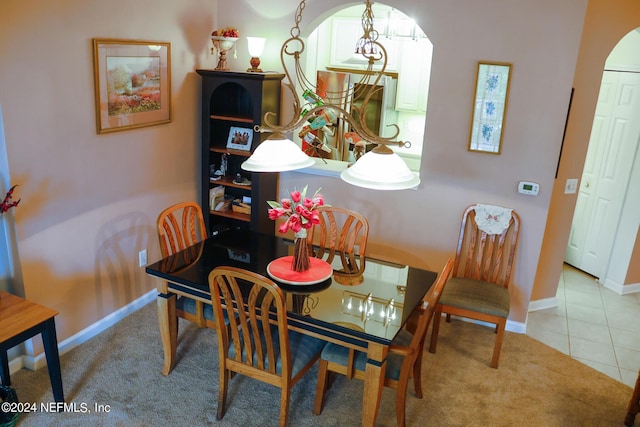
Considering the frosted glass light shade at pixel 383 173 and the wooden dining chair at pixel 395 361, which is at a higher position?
the frosted glass light shade at pixel 383 173

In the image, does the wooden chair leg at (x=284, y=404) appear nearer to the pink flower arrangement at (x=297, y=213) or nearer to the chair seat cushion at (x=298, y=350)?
the chair seat cushion at (x=298, y=350)

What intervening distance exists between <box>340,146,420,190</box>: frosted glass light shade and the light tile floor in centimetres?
229

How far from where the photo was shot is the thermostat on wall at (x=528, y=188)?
371 centimetres

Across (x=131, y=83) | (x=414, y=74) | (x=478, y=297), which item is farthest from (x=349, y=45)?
(x=478, y=297)

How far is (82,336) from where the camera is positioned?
3.55 meters

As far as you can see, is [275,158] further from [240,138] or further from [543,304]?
[543,304]

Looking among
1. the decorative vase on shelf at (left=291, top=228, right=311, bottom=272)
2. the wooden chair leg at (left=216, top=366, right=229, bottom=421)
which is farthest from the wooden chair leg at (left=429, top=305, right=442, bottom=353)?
the wooden chair leg at (left=216, top=366, right=229, bottom=421)

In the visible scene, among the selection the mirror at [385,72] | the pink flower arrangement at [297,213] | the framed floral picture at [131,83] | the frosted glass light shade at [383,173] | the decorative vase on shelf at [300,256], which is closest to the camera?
the frosted glass light shade at [383,173]

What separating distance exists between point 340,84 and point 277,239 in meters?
2.21

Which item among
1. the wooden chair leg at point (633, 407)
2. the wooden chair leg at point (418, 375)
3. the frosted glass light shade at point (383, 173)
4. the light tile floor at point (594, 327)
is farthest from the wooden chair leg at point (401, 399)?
the light tile floor at point (594, 327)

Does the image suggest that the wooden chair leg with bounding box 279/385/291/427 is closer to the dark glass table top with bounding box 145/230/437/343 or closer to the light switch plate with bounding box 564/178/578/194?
the dark glass table top with bounding box 145/230/437/343

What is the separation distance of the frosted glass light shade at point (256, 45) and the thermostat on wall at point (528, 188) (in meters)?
2.23

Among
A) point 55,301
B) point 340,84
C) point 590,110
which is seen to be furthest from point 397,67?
point 55,301

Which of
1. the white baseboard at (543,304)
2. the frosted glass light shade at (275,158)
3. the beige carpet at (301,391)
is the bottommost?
the beige carpet at (301,391)
